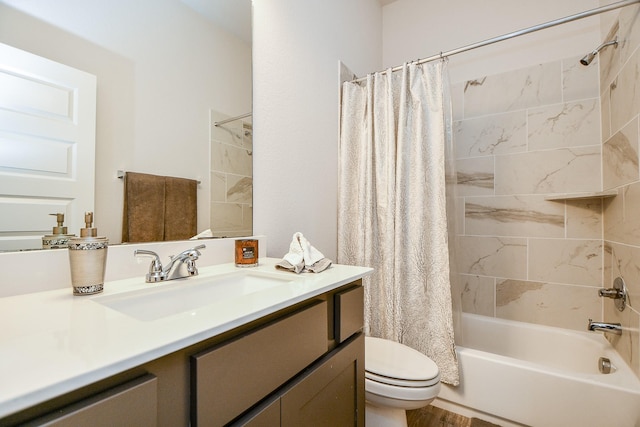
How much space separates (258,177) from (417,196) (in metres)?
0.83

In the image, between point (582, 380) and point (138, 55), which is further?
point (582, 380)

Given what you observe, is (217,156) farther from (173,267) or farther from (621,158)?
(621,158)

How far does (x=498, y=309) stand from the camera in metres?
2.02

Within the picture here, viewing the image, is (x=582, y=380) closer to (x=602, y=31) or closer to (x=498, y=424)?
(x=498, y=424)

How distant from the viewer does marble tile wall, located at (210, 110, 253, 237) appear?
115 centimetres

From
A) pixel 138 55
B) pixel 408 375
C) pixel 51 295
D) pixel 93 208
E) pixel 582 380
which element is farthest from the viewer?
pixel 582 380

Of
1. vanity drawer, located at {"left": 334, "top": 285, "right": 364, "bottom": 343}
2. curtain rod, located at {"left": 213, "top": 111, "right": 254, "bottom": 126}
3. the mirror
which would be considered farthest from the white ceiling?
vanity drawer, located at {"left": 334, "top": 285, "right": 364, "bottom": 343}

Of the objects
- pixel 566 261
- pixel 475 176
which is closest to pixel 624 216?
pixel 566 261

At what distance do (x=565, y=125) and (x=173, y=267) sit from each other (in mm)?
2300

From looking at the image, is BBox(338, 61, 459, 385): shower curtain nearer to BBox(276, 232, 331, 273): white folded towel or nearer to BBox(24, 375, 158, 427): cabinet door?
BBox(276, 232, 331, 273): white folded towel

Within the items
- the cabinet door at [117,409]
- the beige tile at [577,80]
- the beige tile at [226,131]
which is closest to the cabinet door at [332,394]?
the cabinet door at [117,409]

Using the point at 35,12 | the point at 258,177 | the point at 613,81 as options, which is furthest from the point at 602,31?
the point at 35,12

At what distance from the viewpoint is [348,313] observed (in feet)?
3.02

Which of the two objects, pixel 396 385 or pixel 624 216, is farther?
pixel 624 216
